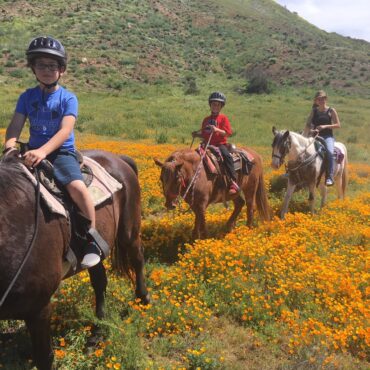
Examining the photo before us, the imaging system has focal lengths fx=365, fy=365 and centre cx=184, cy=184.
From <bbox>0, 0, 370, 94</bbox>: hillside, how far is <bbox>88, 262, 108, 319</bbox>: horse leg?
121 feet

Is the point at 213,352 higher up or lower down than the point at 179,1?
lower down

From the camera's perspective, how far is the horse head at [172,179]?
6.43 meters

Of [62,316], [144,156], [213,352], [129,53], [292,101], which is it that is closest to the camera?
[213,352]

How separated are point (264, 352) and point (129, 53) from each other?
179 ft

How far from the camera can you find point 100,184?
166 inches

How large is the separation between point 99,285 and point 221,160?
3933 millimetres

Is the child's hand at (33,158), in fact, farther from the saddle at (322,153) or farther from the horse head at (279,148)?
the saddle at (322,153)

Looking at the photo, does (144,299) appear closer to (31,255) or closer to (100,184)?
(100,184)

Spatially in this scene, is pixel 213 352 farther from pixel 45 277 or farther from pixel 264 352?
pixel 45 277

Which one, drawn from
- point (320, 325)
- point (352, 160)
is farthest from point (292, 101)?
point (320, 325)

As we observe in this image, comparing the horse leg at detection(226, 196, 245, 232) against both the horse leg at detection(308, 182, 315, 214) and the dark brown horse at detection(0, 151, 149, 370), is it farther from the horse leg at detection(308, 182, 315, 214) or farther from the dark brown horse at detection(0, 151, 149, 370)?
the dark brown horse at detection(0, 151, 149, 370)

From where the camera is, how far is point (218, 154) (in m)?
7.68

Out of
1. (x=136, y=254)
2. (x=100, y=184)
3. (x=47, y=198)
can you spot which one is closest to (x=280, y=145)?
(x=136, y=254)

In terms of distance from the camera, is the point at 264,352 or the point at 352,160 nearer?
the point at 264,352
